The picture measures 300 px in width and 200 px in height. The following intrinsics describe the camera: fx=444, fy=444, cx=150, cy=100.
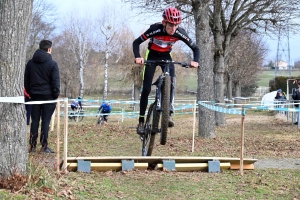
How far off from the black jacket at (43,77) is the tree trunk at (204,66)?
5.50 metres

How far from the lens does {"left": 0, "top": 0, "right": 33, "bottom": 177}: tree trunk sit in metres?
5.41

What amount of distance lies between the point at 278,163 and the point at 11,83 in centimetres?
564

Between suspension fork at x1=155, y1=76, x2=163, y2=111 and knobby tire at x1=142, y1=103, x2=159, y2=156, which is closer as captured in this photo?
suspension fork at x1=155, y1=76, x2=163, y2=111

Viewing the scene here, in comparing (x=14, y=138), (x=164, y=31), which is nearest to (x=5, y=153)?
(x=14, y=138)

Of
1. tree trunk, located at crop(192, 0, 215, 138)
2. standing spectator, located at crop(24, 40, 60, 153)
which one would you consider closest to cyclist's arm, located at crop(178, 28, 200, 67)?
standing spectator, located at crop(24, 40, 60, 153)

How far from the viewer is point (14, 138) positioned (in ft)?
18.0

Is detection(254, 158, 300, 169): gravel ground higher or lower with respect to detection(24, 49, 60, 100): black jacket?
lower

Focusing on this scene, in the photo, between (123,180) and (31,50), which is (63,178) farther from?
(31,50)

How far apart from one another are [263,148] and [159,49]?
200 inches

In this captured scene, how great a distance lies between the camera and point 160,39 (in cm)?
749

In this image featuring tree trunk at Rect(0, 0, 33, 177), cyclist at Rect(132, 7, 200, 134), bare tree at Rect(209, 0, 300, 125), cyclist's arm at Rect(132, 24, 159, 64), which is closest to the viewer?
tree trunk at Rect(0, 0, 33, 177)

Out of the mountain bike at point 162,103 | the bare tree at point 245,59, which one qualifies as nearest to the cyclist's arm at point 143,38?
the mountain bike at point 162,103

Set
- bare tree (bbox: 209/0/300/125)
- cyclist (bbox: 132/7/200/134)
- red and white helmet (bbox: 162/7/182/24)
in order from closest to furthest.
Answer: red and white helmet (bbox: 162/7/182/24)
cyclist (bbox: 132/7/200/134)
bare tree (bbox: 209/0/300/125)

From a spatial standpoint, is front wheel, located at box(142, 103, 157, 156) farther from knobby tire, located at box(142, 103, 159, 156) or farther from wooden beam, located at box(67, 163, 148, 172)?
wooden beam, located at box(67, 163, 148, 172)
